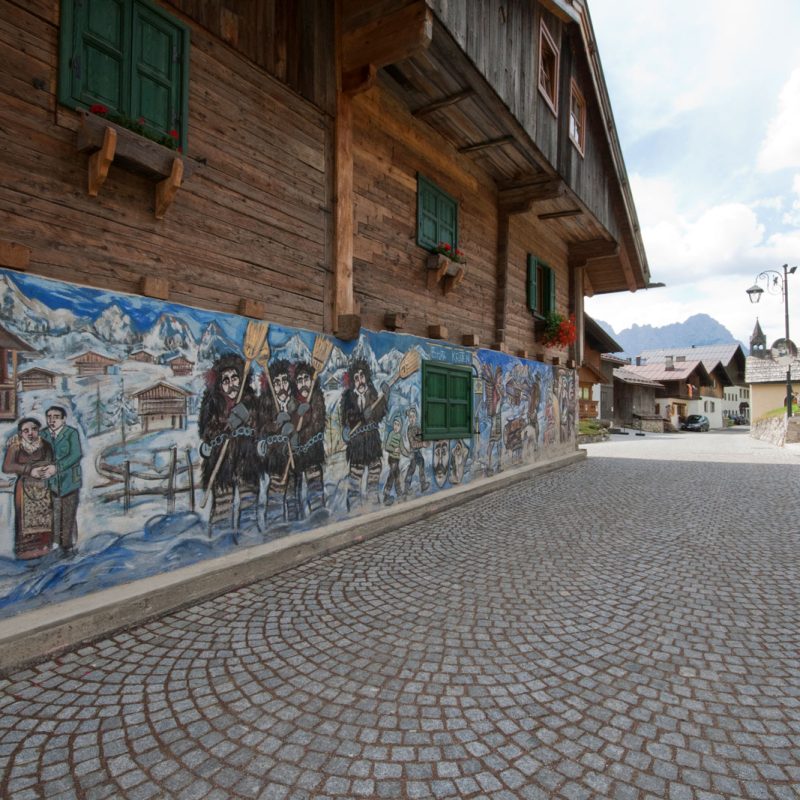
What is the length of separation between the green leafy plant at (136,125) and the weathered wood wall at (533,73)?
3141mm

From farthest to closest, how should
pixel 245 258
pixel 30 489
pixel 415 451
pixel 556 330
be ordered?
pixel 556 330
pixel 415 451
pixel 245 258
pixel 30 489

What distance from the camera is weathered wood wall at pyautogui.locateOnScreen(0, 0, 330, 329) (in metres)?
3.77

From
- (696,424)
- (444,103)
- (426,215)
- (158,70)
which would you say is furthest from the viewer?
(696,424)

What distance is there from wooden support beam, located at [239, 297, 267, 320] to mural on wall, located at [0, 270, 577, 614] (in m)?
0.13

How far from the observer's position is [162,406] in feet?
14.6

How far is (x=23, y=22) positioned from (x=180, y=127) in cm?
123

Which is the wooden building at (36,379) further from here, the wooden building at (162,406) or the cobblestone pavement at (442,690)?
the cobblestone pavement at (442,690)

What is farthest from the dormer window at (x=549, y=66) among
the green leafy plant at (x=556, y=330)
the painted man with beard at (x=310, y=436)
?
the painted man with beard at (x=310, y=436)

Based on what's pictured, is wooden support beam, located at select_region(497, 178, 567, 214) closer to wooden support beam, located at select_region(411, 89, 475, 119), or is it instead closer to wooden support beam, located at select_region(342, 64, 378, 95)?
wooden support beam, located at select_region(411, 89, 475, 119)

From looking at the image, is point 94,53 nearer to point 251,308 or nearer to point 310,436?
point 251,308

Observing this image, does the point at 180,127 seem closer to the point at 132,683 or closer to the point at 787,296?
the point at 132,683

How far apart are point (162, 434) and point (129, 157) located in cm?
228

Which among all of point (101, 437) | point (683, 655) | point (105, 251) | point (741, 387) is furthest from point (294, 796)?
point (741, 387)

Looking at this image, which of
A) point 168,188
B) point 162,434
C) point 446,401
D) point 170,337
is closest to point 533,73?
point 446,401
